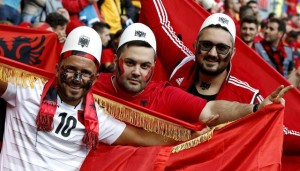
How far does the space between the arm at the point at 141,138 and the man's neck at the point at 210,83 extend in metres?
0.74

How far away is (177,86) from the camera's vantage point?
5.77 meters

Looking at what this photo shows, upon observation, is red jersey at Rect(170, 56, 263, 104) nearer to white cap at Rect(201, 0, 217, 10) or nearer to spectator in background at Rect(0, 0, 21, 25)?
white cap at Rect(201, 0, 217, 10)

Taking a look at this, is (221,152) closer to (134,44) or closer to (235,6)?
(134,44)

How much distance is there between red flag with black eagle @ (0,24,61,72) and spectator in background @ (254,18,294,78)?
3.76m

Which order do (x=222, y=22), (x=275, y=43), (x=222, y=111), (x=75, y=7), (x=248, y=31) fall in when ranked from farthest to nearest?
(x=275, y=43)
(x=75, y=7)
(x=248, y=31)
(x=222, y=22)
(x=222, y=111)

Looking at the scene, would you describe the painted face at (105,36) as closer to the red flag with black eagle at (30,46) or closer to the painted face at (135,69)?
the red flag with black eagle at (30,46)

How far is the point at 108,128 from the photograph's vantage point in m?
4.83

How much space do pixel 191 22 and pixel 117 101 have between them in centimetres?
176

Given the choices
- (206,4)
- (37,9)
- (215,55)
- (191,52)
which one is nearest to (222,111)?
(215,55)

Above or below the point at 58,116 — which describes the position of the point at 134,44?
above

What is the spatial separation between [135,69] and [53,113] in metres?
0.78

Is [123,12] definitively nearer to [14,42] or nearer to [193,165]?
[14,42]

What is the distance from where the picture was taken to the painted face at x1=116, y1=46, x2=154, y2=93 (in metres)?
5.11

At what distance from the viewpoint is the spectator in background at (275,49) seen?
9.05m
